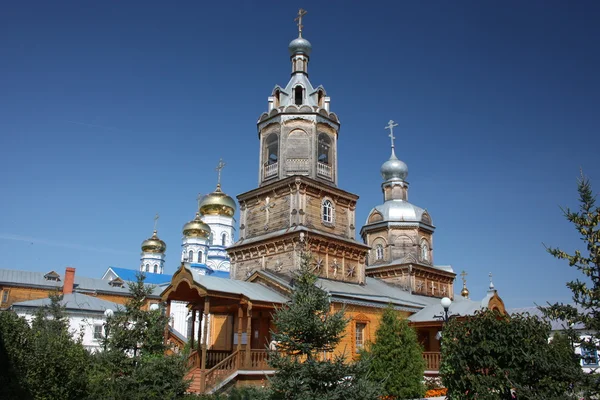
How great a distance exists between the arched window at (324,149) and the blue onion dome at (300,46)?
5.81 m

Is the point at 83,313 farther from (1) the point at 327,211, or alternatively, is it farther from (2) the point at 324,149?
(2) the point at 324,149

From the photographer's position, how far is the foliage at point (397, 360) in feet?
60.3

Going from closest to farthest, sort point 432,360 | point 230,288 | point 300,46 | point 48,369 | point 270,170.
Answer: point 48,369, point 230,288, point 432,360, point 270,170, point 300,46

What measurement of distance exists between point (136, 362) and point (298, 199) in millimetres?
13645

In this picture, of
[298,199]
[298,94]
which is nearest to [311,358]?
[298,199]

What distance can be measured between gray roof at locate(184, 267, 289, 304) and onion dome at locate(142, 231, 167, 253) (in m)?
45.6

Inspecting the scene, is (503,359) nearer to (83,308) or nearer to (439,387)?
(439,387)

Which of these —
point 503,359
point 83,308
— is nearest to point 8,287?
point 83,308

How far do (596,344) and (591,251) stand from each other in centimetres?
173

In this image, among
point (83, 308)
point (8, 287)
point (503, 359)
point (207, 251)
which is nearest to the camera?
point (503, 359)

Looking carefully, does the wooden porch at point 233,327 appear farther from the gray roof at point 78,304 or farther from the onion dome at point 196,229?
the onion dome at point 196,229

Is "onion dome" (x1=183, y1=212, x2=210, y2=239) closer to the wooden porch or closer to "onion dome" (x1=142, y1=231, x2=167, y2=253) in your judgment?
"onion dome" (x1=142, y1=231, x2=167, y2=253)

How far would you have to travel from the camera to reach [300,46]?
31.8 meters

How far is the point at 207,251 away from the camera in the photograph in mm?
61688
